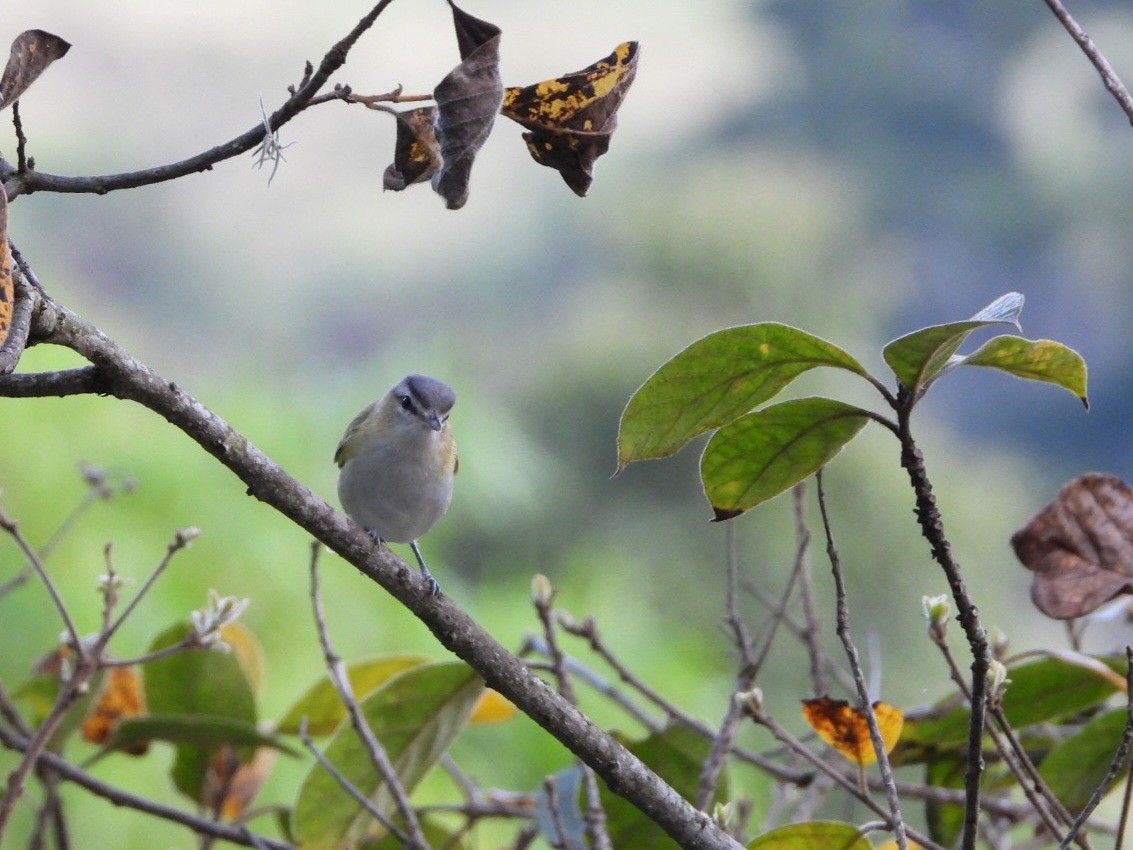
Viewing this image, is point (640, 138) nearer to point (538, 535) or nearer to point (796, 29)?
point (796, 29)

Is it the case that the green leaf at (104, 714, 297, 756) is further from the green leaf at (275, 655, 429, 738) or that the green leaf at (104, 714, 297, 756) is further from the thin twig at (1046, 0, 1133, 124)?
the thin twig at (1046, 0, 1133, 124)

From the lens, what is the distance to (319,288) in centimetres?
397

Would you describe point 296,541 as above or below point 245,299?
below

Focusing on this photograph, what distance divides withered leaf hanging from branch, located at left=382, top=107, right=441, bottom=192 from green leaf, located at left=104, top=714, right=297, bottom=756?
513 millimetres

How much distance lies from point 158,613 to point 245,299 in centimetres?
244

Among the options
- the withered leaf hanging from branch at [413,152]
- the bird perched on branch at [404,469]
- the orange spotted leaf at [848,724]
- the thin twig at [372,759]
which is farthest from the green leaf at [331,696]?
the withered leaf hanging from branch at [413,152]

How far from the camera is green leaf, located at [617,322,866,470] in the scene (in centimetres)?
50

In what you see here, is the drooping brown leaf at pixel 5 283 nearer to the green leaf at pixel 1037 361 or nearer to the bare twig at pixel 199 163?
the bare twig at pixel 199 163

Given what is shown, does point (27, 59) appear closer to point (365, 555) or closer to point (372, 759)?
point (365, 555)

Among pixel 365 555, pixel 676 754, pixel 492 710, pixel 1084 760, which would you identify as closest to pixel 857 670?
pixel 365 555

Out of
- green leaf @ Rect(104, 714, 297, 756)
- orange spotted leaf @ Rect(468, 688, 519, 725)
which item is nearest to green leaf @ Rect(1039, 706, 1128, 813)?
orange spotted leaf @ Rect(468, 688, 519, 725)

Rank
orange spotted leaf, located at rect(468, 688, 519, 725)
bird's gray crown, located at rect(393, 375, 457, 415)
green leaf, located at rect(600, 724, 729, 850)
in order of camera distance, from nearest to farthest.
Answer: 1. green leaf, located at rect(600, 724, 729, 850)
2. orange spotted leaf, located at rect(468, 688, 519, 725)
3. bird's gray crown, located at rect(393, 375, 457, 415)

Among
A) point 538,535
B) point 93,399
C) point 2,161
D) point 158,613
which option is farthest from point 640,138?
point 2,161

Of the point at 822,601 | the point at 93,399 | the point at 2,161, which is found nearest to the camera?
the point at 2,161
